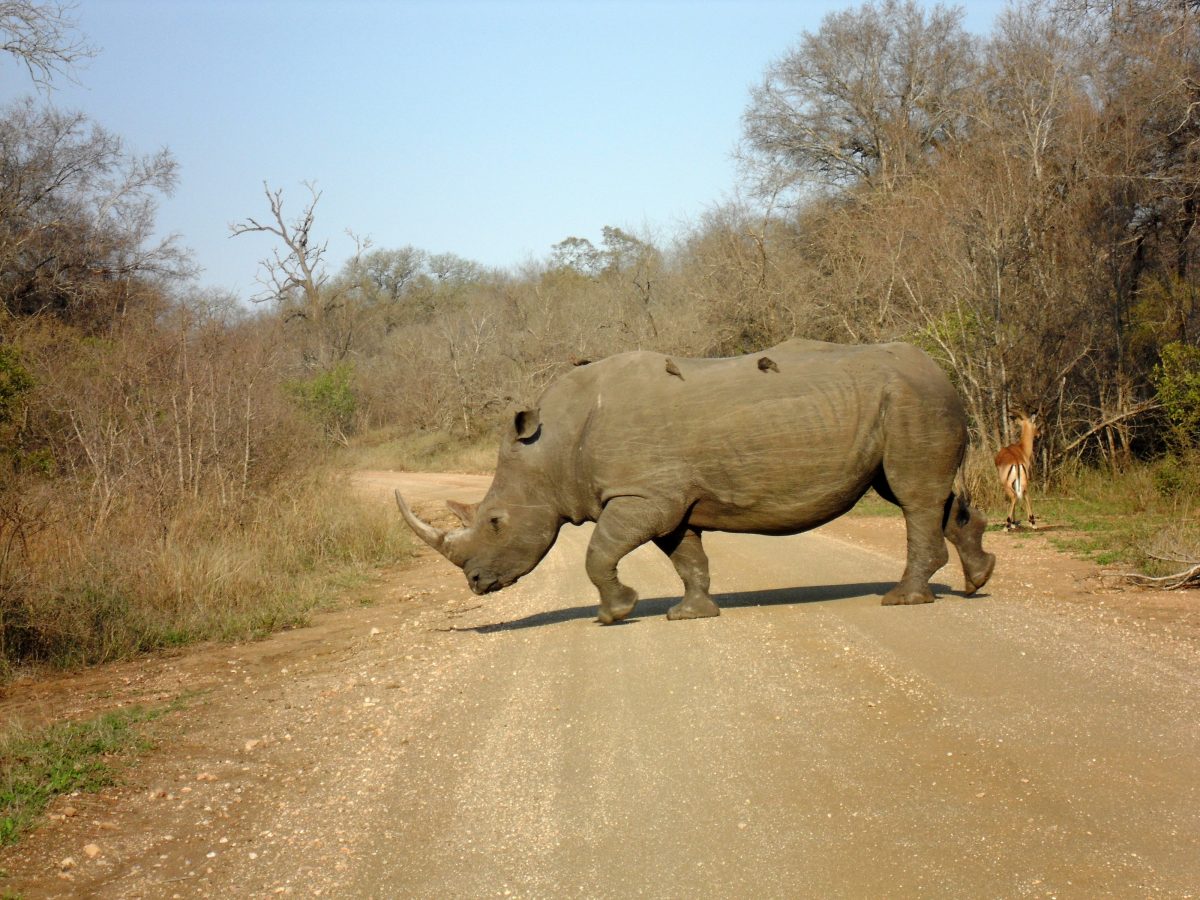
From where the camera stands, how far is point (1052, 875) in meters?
3.98

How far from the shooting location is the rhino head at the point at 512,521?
30.3 ft

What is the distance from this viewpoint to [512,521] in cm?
925

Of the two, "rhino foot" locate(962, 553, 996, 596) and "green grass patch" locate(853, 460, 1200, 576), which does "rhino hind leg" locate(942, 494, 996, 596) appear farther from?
"green grass patch" locate(853, 460, 1200, 576)

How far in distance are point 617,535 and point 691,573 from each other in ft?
2.37

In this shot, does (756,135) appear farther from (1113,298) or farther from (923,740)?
(923,740)

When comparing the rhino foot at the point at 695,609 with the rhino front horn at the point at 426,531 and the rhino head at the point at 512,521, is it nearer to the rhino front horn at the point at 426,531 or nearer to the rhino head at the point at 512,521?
the rhino head at the point at 512,521

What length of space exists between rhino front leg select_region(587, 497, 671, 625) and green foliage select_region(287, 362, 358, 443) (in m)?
22.5

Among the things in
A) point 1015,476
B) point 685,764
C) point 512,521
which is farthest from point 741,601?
point 1015,476

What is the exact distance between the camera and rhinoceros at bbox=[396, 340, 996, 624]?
338 inches

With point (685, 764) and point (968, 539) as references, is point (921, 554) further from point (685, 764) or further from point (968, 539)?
point (685, 764)

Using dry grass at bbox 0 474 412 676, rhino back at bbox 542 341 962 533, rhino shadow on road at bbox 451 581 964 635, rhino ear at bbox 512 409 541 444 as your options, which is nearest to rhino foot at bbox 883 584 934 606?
rhino shadow on road at bbox 451 581 964 635

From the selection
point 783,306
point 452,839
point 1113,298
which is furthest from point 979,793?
point 783,306

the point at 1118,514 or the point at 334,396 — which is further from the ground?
the point at 334,396

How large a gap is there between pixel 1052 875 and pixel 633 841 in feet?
5.07
